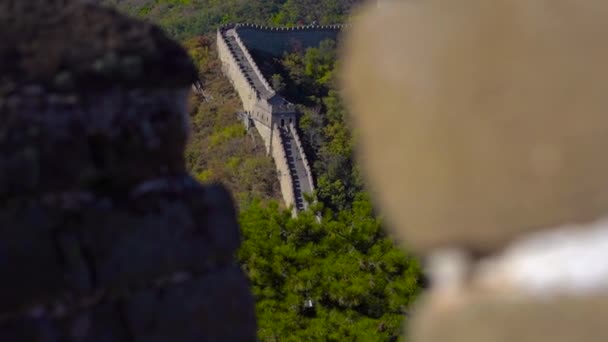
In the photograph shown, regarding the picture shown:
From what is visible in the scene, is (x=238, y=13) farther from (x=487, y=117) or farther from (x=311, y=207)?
(x=487, y=117)

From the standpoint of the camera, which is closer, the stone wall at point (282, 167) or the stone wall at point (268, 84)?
the stone wall at point (282, 167)

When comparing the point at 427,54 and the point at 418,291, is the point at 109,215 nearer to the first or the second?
the point at 427,54

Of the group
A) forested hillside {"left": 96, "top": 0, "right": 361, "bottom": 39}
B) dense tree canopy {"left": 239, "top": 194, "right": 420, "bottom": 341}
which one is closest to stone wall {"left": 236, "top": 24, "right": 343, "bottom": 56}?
forested hillside {"left": 96, "top": 0, "right": 361, "bottom": 39}

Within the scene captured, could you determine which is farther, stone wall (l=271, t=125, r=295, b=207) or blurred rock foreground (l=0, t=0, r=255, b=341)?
stone wall (l=271, t=125, r=295, b=207)

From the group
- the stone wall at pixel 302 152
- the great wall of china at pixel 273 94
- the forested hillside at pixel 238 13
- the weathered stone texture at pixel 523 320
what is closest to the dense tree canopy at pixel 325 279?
the weathered stone texture at pixel 523 320

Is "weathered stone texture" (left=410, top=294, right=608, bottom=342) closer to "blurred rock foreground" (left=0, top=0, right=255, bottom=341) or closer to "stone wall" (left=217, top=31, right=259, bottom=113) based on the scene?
"blurred rock foreground" (left=0, top=0, right=255, bottom=341)

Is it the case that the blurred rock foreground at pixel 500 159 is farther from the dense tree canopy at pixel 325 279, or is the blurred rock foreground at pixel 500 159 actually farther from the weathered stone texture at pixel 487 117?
the dense tree canopy at pixel 325 279
